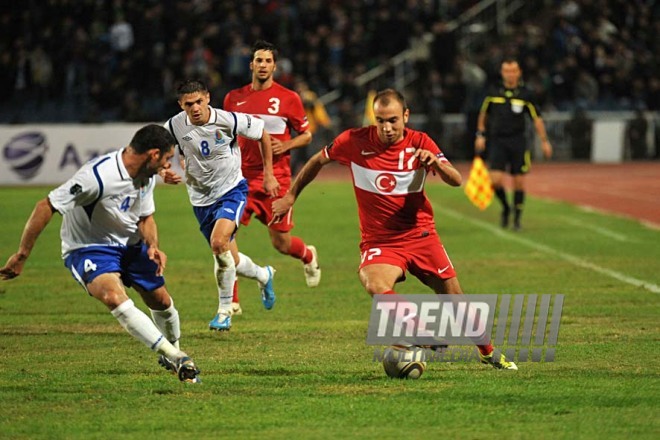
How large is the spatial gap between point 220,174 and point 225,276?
0.91 metres

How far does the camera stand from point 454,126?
111ft

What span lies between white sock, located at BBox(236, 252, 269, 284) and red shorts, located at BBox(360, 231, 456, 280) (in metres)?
3.10

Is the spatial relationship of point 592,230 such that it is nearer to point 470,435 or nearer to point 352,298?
point 352,298

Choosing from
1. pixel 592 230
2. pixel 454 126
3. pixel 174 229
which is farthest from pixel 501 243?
pixel 454 126

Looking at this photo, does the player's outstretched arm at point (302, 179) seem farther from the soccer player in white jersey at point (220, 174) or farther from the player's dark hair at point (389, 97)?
the soccer player in white jersey at point (220, 174)

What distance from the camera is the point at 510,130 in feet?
62.2

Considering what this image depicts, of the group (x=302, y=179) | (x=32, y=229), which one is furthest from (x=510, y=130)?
(x=32, y=229)

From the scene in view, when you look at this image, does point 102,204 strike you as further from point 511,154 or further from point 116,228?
point 511,154

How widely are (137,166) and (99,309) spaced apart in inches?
173

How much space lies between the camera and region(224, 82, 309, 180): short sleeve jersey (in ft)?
39.5

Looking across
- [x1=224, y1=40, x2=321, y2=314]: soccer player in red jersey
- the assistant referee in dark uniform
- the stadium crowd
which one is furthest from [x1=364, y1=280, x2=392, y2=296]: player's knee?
the stadium crowd

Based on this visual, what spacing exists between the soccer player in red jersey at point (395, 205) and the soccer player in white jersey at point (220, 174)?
2.19 metres

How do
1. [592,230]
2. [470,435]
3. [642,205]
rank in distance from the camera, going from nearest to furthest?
[470,435]
[592,230]
[642,205]

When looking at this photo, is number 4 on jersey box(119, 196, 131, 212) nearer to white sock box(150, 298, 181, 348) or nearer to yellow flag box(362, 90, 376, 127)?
white sock box(150, 298, 181, 348)
